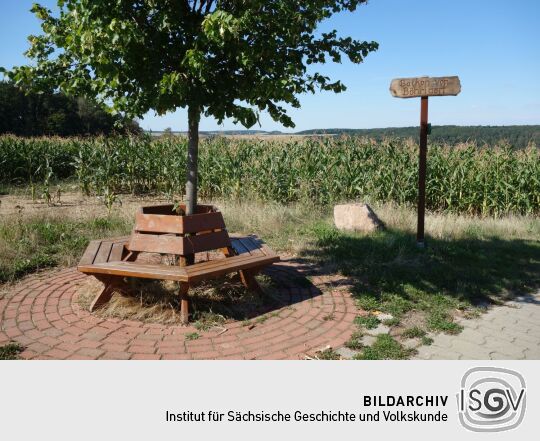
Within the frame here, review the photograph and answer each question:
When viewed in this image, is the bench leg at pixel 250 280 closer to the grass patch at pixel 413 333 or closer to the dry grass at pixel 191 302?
the dry grass at pixel 191 302

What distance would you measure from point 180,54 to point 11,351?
2.95 metres

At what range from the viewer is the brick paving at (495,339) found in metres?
3.57

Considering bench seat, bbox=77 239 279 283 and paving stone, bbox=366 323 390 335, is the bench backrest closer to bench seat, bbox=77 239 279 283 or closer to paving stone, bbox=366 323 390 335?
bench seat, bbox=77 239 279 283

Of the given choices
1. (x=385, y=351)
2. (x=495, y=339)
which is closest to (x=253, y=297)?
(x=385, y=351)

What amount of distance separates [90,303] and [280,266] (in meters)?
2.53

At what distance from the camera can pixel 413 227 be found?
8164 millimetres

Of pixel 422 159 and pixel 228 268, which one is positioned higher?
pixel 422 159

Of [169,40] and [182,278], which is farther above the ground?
[169,40]

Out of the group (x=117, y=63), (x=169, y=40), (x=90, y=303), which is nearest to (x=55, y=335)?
(x=90, y=303)

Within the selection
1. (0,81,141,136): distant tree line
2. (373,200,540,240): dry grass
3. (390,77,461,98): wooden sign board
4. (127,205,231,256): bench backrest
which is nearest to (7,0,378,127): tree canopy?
(127,205,231,256): bench backrest

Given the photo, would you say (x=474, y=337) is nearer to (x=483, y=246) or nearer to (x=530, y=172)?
(x=483, y=246)

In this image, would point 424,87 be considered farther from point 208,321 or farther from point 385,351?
point 208,321

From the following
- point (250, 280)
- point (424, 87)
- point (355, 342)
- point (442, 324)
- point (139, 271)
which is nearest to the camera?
point (355, 342)

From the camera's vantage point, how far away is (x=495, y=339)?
3.89 meters
